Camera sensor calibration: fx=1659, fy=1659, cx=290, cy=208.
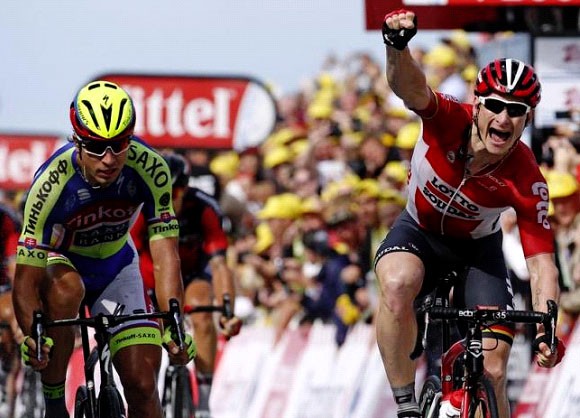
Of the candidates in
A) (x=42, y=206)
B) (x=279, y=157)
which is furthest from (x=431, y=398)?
(x=279, y=157)

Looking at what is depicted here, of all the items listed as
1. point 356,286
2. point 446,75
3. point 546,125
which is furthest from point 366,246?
point 446,75

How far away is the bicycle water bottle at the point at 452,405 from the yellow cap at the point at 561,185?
4.77 m

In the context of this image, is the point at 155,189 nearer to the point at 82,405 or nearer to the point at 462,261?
the point at 82,405

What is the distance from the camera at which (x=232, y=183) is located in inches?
907

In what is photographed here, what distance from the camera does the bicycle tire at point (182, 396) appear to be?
1320cm

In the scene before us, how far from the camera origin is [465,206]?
10.1m

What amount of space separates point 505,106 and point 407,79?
587mm

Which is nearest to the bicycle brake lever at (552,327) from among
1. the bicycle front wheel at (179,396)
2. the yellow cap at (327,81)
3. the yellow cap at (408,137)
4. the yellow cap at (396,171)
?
the bicycle front wheel at (179,396)

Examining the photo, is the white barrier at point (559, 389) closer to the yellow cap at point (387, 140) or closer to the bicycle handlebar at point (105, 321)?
the yellow cap at point (387, 140)

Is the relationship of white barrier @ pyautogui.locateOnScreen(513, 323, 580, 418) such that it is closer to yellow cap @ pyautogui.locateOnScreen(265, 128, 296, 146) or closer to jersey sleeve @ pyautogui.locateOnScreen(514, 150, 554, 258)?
jersey sleeve @ pyautogui.locateOnScreen(514, 150, 554, 258)

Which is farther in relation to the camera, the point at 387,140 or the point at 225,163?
the point at 225,163

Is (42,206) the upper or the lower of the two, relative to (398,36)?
lower

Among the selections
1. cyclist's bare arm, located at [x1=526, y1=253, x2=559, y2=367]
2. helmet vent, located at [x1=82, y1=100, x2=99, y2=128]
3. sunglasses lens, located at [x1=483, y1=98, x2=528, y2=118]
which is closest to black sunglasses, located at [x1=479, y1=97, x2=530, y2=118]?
sunglasses lens, located at [x1=483, y1=98, x2=528, y2=118]

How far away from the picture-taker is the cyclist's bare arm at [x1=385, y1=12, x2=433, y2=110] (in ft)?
31.1
